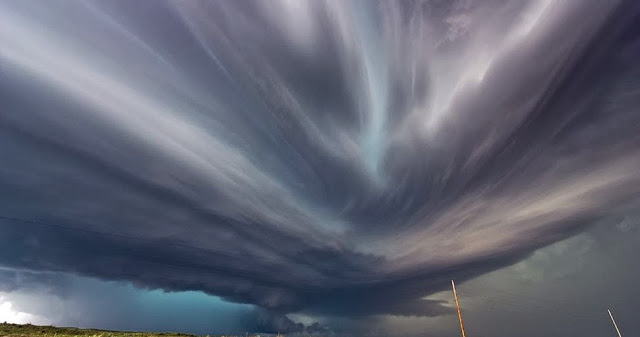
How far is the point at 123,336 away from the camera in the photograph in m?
113

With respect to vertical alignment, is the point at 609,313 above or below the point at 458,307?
above

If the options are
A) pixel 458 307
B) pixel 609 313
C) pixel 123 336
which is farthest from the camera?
pixel 123 336

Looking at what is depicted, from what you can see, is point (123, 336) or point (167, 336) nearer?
point (123, 336)

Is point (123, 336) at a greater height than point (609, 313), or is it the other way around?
point (609, 313)

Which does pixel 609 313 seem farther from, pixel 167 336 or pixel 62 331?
pixel 62 331

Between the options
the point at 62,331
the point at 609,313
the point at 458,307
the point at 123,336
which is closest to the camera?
the point at 458,307

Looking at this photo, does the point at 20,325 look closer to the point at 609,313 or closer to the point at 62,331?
the point at 62,331

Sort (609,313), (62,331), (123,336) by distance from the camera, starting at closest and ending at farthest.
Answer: (609,313) → (123,336) → (62,331)

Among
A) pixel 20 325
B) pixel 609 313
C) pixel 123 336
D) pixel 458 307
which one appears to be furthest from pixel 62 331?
pixel 609 313

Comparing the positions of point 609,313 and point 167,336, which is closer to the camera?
point 609,313

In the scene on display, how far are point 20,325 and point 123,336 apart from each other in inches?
1777

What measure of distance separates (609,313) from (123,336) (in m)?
148

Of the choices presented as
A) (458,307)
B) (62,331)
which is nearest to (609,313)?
(458,307)

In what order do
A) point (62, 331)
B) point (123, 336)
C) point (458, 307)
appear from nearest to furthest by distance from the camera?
point (458, 307), point (123, 336), point (62, 331)
